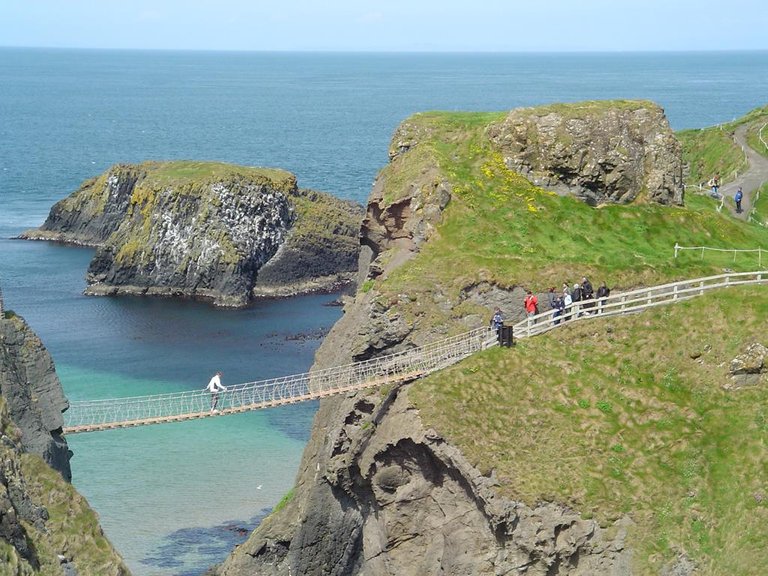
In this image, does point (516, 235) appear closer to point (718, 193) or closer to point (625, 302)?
point (625, 302)

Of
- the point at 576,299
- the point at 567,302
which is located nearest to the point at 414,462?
the point at 567,302

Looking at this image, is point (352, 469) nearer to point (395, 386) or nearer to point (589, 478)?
point (395, 386)

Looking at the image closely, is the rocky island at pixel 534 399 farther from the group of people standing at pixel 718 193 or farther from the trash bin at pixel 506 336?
the group of people standing at pixel 718 193

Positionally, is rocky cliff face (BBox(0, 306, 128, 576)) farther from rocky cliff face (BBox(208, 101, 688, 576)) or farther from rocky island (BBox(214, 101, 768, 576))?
rocky island (BBox(214, 101, 768, 576))

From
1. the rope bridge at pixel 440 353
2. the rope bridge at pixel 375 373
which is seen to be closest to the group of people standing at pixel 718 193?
the rope bridge at pixel 440 353

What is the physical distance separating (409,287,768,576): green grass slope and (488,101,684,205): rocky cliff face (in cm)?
1069

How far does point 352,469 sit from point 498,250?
10779 mm

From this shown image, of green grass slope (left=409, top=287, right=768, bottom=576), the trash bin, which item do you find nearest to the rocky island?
green grass slope (left=409, top=287, right=768, bottom=576)

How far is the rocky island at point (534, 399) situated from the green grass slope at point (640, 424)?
7cm

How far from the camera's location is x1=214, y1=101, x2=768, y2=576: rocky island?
145ft

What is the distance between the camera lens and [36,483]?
1582 inches

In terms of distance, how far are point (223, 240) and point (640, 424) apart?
213ft

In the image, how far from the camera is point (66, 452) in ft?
147

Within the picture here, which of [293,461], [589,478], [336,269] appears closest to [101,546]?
[589,478]
